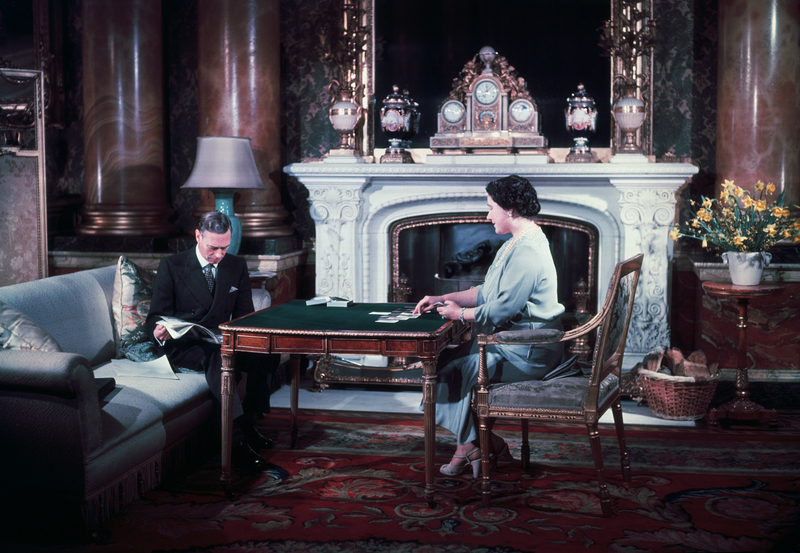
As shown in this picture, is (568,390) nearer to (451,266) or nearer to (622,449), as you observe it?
(622,449)

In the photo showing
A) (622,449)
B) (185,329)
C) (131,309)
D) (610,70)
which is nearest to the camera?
(622,449)

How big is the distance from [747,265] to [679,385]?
2.61 ft

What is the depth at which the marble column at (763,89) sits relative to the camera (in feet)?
16.3

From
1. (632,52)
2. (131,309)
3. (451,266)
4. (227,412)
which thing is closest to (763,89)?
(632,52)

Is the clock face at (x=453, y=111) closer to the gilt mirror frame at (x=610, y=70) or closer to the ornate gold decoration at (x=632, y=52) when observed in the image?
the gilt mirror frame at (x=610, y=70)

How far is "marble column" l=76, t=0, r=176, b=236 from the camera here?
5.59 metres

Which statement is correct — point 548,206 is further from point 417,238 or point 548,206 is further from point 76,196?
point 76,196

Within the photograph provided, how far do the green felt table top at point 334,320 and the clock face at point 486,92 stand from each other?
2.19 metres

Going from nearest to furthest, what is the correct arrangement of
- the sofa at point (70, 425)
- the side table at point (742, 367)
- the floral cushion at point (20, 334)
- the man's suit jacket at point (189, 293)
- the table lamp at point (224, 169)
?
the sofa at point (70, 425) → the floral cushion at point (20, 334) → the man's suit jacket at point (189, 293) → the side table at point (742, 367) → the table lamp at point (224, 169)

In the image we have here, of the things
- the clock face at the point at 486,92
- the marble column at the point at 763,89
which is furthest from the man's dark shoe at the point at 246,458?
the marble column at the point at 763,89

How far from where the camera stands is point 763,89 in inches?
196

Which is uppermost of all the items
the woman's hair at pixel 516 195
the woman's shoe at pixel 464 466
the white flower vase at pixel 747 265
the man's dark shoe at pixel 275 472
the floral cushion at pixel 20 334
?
the woman's hair at pixel 516 195

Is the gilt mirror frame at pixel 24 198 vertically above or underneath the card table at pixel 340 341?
above

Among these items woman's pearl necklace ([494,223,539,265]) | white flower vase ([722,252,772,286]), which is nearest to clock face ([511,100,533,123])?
white flower vase ([722,252,772,286])
